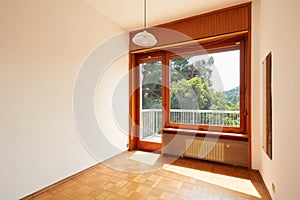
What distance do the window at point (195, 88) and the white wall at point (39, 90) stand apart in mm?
1686

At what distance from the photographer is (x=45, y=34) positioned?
2.28 metres

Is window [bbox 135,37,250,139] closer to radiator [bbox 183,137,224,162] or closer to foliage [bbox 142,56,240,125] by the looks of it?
foliage [bbox 142,56,240,125]

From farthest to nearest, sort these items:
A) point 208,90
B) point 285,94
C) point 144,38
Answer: point 208,90 < point 144,38 < point 285,94

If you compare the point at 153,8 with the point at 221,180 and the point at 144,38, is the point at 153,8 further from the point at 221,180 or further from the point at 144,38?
the point at 221,180

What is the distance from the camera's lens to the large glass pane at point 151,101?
12.9 feet

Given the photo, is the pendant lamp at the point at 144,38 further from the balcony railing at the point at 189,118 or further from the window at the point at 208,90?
the balcony railing at the point at 189,118

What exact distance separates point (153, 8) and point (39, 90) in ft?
7.44

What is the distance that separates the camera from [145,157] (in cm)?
355

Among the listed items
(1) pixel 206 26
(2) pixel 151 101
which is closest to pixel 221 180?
(2) pixel 151 101

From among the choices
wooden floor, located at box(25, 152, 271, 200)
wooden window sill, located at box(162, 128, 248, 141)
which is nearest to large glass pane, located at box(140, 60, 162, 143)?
wooden window sill, located at box(162, 128, 248, 141)

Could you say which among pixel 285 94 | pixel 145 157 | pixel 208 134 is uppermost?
pixel 285 94

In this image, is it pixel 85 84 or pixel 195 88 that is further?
pixel 195 88

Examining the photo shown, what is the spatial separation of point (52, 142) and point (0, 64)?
3.81 ft

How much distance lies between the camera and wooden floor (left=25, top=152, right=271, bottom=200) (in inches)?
82.6
